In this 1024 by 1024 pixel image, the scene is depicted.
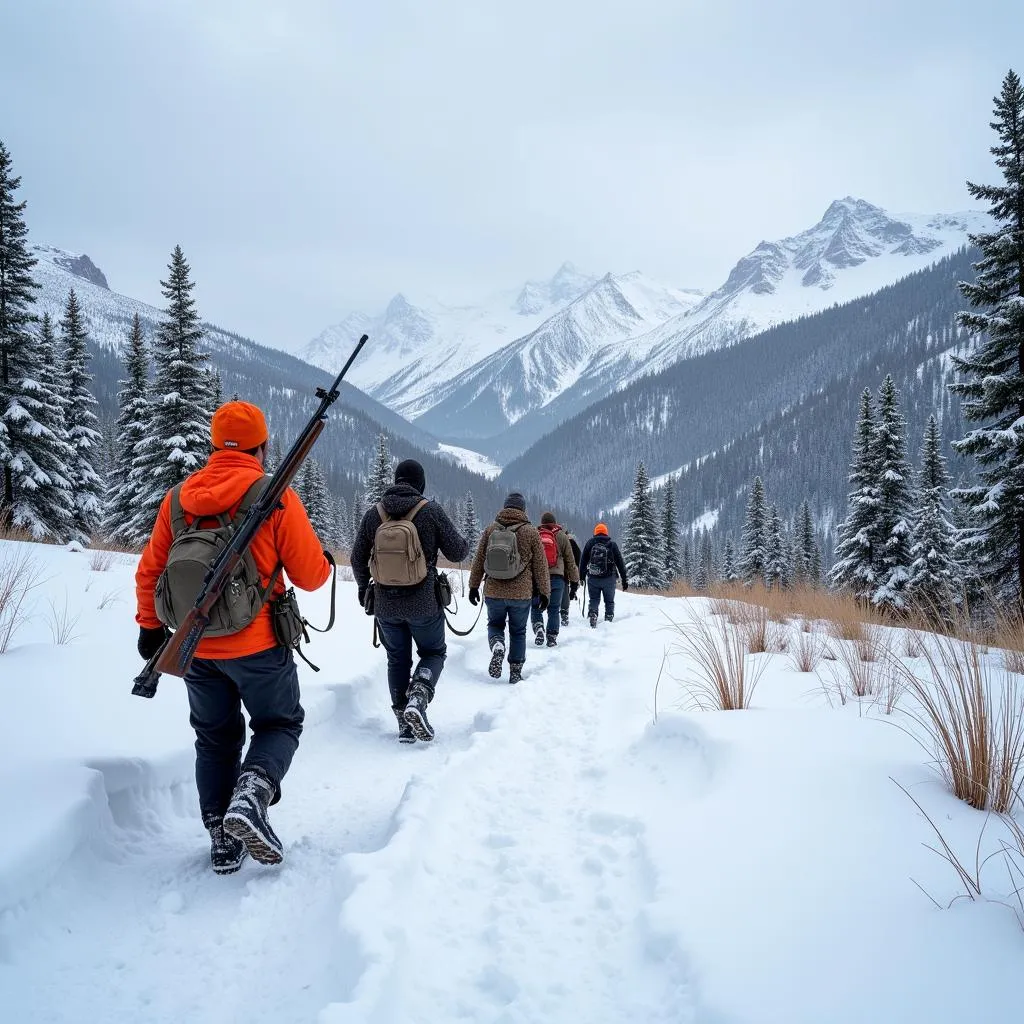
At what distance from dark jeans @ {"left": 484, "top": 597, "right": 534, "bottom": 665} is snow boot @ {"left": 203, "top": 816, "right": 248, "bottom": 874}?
3756 millimetres

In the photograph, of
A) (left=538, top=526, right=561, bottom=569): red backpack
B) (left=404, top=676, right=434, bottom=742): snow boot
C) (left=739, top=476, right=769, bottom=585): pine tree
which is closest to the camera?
(left=404, top=676, right=434, bottom=742): snow boot

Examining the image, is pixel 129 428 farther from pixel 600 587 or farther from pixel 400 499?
pixel 400 499

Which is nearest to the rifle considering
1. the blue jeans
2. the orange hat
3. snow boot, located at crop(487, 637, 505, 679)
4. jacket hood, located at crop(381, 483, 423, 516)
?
the orange hat

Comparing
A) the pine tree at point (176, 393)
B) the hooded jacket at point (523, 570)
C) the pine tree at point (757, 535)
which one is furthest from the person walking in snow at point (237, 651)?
the pine tree at point (757, 535)

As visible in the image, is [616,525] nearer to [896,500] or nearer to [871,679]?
[896,500]

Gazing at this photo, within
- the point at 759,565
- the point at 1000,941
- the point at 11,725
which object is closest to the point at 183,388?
the point at 11,725

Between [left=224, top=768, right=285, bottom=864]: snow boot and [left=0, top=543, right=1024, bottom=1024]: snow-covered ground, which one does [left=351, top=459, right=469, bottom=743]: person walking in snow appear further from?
[left=224, top=768, right=285, bottom=864]: snow boot

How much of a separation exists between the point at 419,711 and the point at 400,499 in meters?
1.69

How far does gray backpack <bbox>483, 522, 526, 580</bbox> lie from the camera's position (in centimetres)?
636

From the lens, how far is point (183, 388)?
20.8m

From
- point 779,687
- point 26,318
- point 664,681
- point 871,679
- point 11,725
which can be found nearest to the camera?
point 11,725

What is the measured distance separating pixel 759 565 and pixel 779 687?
3519 cm

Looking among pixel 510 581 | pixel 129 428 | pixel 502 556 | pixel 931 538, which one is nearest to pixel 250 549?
pixel 502 556

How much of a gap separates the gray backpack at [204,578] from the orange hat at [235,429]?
0.31m
